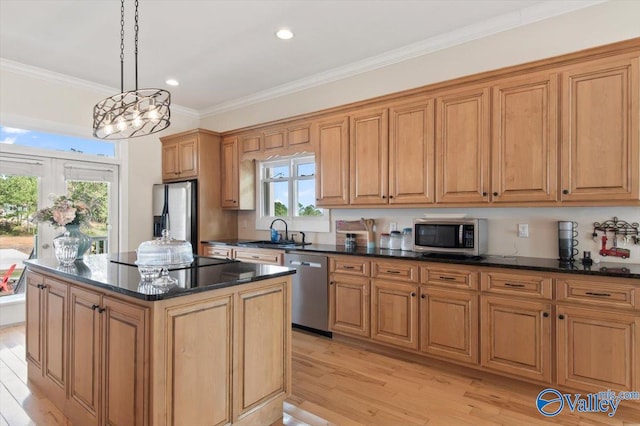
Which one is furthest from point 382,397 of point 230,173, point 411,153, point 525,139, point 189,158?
Result: point 189,158

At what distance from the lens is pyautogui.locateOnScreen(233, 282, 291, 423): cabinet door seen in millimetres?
1984

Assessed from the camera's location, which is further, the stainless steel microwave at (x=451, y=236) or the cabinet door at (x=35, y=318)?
the stainless steel microwave at (x=451, y=236)

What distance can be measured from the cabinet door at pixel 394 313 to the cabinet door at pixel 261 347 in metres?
1.25

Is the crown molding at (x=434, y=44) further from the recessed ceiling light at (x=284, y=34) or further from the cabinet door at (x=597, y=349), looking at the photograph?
the cabinet door at (x=597, y=349)

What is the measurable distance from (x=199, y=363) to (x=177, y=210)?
3570 mm

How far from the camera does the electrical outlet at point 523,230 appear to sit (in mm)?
3055

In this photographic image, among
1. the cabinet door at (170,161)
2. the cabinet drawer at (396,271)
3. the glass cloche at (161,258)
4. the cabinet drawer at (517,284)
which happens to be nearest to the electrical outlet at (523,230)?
the cabinet drawer at (517,284)

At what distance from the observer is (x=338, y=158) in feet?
12.7

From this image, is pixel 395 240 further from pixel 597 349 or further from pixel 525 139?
pixel 597 349

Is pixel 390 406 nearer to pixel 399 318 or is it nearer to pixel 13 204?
pixel 399 318

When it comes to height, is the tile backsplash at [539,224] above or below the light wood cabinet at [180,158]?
below

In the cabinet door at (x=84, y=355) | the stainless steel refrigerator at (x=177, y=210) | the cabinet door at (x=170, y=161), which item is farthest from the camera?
the cabinet door at (x=170, y=161)

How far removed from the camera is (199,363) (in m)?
1.79

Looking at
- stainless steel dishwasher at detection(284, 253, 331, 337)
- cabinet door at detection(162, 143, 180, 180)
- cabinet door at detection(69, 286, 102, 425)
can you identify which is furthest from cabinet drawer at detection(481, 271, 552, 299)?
cabinet door at detection(162, 143, 180, 180)
